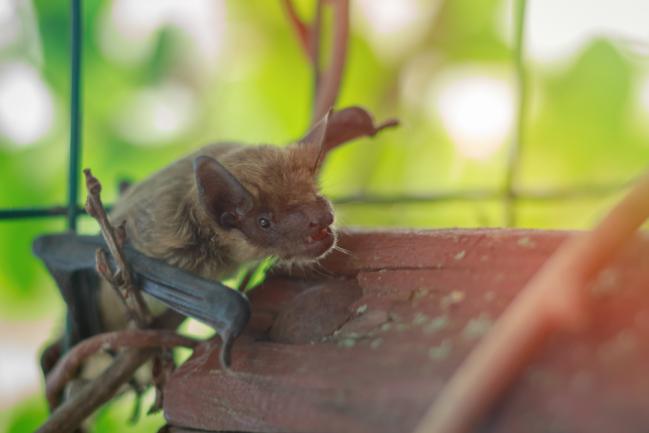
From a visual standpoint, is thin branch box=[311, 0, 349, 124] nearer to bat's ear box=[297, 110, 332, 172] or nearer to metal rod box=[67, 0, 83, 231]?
bat's ear box=[297, 110, 332, 172]

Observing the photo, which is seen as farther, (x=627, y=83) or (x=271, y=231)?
(x=627, y=83)

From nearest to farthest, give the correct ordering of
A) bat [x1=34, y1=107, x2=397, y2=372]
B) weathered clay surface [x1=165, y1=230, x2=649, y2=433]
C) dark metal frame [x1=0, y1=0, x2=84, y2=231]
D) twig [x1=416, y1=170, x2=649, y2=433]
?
twig [x1=416, y1=170, x2=649, y2=433] → weathered clay surface [x1=165, y1=230, x2=649, y2=433] → bat [x1=34, y1=107, x2=397, y2=372] → dark metal frame [x1=0, y1=0, x2=84, y2=231]

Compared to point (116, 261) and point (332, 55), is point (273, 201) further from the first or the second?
point (332, 55)

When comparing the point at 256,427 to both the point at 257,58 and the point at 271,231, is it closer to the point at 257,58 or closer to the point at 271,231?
the point at 271,231

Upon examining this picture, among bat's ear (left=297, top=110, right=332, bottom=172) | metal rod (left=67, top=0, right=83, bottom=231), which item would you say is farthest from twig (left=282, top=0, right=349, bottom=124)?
metal rod (left=67, top=0, right=83, bottom=231)

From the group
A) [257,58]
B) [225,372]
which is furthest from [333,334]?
[257,58]

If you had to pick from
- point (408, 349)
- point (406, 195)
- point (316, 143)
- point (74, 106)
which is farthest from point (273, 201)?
point (406, 195)

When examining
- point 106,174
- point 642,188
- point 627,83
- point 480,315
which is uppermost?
point 642,188
